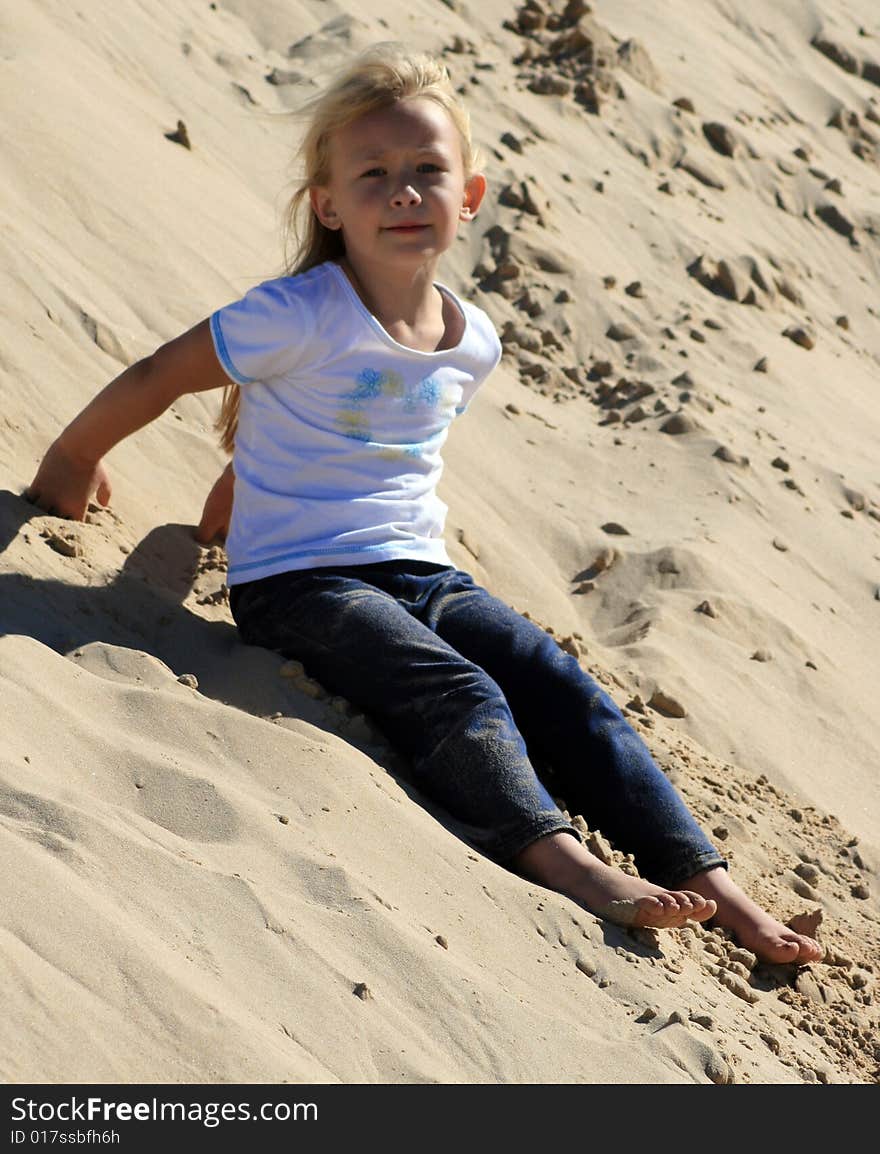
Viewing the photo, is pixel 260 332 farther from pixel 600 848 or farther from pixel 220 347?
pixel 600 848

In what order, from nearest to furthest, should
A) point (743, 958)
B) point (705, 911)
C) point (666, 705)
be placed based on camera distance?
point (705, 911), point (743, 958), point (666, 705)

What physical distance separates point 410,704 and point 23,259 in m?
1.74

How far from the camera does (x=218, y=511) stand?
3557 millimetres

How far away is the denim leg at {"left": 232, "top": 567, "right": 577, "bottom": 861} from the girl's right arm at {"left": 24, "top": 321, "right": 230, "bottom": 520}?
1.36 ft

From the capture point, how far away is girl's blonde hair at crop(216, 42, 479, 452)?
3.22 meters

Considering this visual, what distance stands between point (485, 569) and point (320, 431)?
111 cm

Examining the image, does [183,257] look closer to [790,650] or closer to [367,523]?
[367,523]

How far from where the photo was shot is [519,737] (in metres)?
2.90

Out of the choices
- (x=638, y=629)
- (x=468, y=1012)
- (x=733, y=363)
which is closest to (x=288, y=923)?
(x=468, y=1012)

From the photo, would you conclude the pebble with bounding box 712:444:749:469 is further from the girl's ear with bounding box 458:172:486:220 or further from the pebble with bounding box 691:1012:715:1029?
the pebble with bounding box 691:1012:715:1029

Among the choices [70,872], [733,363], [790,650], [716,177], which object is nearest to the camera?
[70,872]

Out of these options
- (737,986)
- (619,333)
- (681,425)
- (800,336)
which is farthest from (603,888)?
(800,336)

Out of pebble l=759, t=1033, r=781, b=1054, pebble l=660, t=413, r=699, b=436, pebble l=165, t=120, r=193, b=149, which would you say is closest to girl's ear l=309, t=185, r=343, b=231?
pebble l=759, t=1033, r=781, b=1054

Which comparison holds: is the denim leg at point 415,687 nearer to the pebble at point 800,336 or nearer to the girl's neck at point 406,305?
the girl's neck at point 406,305
